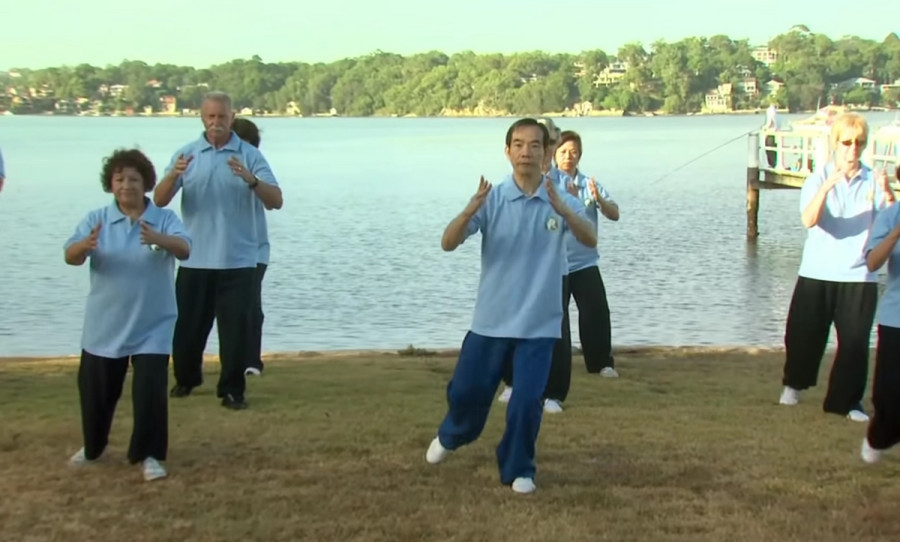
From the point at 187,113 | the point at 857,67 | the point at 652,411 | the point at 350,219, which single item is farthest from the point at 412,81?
the point at 652,411

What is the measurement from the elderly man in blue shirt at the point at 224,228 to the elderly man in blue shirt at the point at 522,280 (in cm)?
221

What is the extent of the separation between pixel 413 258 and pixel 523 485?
2067cm

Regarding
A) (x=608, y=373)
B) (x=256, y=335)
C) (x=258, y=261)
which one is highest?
(x=258, y=261)

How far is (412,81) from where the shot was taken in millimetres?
147500

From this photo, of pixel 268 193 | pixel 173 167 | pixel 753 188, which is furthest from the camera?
pixel 753 188

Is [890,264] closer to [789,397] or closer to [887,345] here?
[887,345]

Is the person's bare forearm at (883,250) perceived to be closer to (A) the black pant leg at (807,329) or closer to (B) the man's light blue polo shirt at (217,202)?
(A) the black pant leg at (807,329)

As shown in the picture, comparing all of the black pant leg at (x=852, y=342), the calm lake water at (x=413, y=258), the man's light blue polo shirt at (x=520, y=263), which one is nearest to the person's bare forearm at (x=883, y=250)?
the black pant leg at (x=852, y=342)

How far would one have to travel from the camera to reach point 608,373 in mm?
9180

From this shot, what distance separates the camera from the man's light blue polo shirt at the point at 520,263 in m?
5.71

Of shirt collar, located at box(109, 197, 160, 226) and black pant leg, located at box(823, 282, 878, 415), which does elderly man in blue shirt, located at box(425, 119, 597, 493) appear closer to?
shirt collar, located at box(109, 197, 160, 226)

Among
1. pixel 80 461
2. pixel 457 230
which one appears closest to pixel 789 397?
pixel 457 230

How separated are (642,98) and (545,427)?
5506 inches

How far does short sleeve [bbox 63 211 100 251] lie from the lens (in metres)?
5.86
